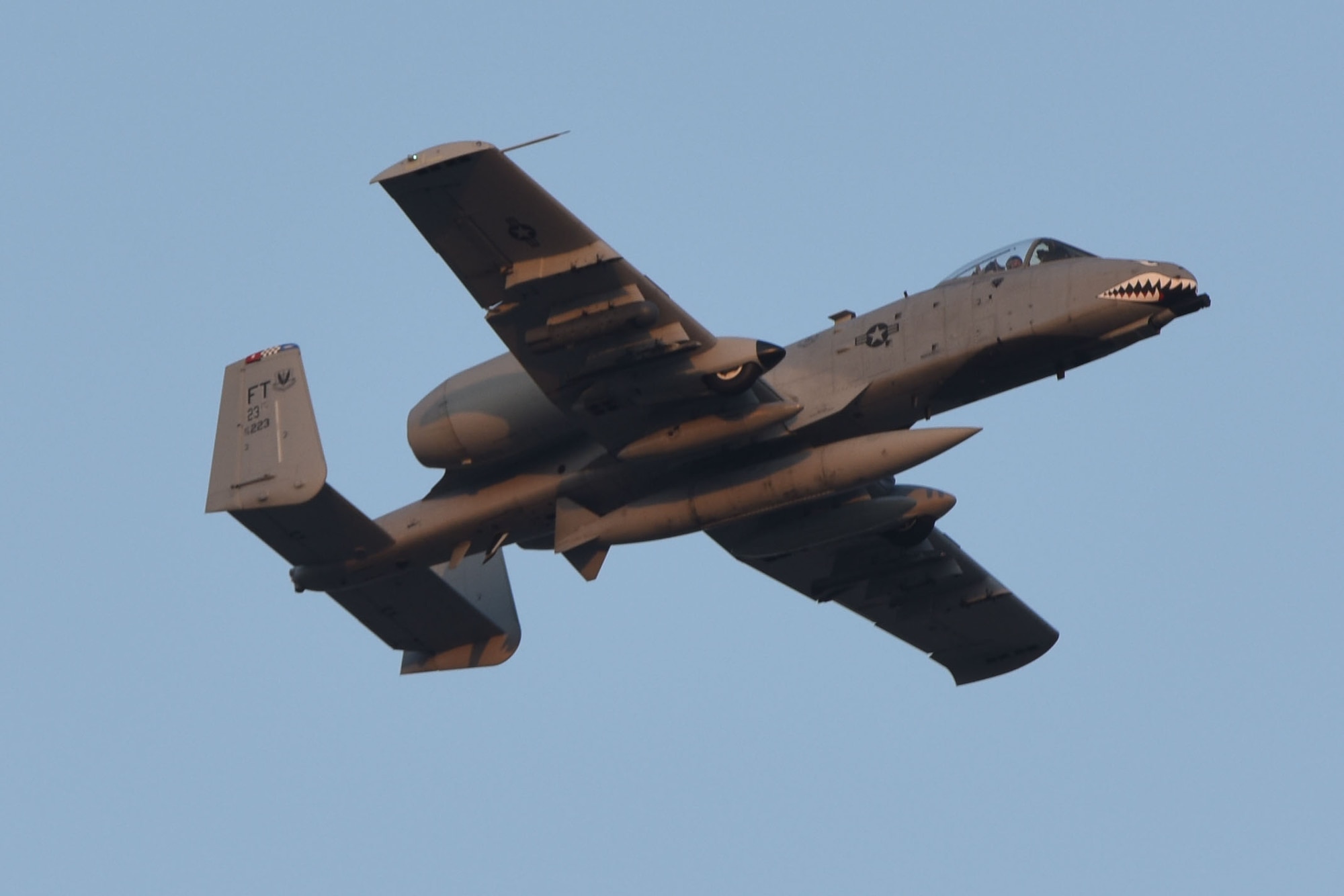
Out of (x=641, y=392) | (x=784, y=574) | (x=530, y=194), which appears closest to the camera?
(x=530, y=194)

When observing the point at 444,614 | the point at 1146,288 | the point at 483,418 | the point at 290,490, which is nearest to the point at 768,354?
the point at 483,418

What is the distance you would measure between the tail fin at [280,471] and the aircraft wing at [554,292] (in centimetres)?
429

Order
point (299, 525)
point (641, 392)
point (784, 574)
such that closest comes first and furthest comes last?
point (641, 392)
point (299, 525)
point (784, 574)

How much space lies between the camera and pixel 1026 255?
109 feet

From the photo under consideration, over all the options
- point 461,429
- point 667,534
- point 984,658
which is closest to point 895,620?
point 984,658

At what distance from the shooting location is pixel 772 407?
3219 cm

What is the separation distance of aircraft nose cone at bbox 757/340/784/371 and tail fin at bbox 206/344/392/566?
24.4ft

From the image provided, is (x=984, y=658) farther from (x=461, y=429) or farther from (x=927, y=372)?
(x=461, y=429)

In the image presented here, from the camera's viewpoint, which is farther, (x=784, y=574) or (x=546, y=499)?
(x=784, y=574)

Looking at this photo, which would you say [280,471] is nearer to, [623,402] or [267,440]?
[267,440]

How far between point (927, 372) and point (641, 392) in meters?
4.56

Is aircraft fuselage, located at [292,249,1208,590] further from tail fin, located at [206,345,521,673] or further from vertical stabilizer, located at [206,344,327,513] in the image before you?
vertical stabilizer, located at [206,344,327,513]

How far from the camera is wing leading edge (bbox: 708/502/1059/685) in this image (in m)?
38.9

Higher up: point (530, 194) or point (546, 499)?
point (530, 194)
